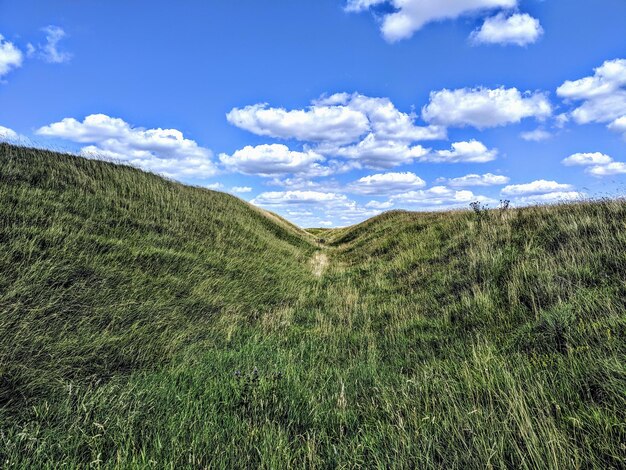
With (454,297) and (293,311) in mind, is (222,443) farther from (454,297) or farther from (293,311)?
(454,297)

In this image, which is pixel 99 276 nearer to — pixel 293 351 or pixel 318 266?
pixel 293 351

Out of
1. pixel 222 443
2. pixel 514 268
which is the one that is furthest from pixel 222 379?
pixel 514 268

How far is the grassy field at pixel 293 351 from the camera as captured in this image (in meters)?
2.87

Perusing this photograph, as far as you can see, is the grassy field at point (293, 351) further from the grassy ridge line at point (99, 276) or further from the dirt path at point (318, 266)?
the dirt path at point (318, 266)

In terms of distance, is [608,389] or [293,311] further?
[293,311]

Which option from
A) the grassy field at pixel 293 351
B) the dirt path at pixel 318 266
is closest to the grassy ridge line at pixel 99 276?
the grassy field at pixel 293 351

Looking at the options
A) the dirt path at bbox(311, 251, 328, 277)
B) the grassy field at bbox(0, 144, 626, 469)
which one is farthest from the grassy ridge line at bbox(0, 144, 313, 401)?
the dirt path at bbox(311, 251, 328, 277)

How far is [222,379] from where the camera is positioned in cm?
433

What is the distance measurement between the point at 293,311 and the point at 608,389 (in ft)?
21.5

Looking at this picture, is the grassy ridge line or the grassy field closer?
the grassy field

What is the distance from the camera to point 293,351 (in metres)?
5.74

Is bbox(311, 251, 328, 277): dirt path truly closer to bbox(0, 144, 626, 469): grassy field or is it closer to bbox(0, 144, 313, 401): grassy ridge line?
bbox(0, 144, 313, 401): grassy ridge line

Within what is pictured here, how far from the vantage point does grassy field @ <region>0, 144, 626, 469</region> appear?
9.41 feet

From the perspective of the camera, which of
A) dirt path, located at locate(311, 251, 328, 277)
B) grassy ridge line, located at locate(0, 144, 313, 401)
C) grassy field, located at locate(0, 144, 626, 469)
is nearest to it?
grassy field, located at locate(0, 144, 626, 469)
